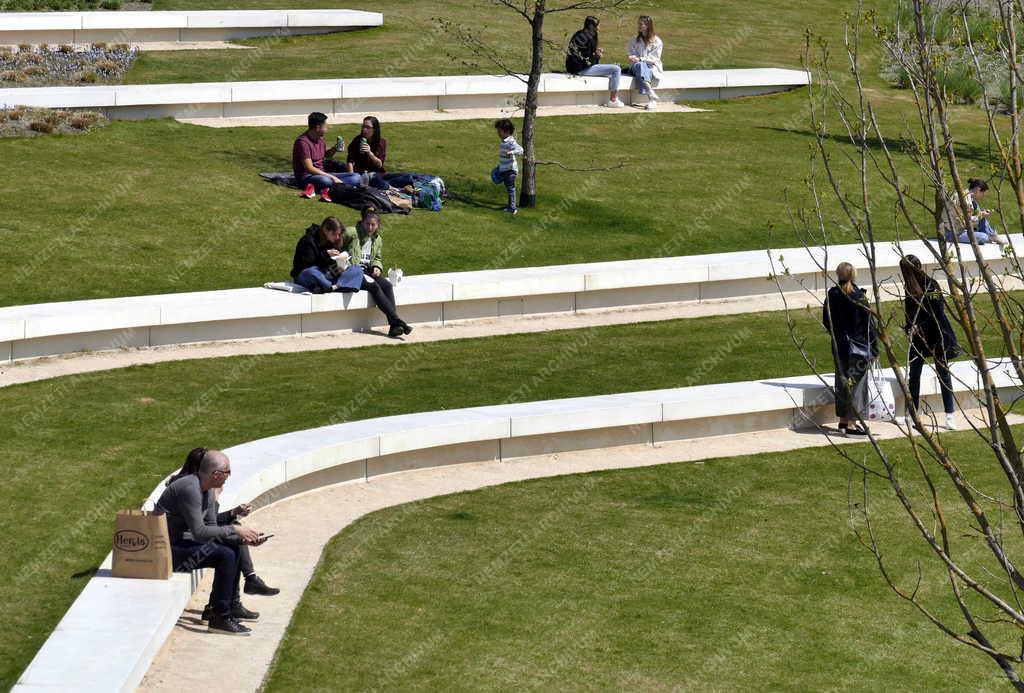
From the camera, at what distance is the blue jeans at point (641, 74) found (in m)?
27.6

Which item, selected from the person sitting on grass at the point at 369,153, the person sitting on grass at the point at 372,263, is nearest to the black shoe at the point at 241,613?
the person sitting on grass at the point at 372,263

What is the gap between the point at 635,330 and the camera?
1825 centimetres

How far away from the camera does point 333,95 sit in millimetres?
25391

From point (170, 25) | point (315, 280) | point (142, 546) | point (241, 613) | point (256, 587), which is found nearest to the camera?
point (142, 546)

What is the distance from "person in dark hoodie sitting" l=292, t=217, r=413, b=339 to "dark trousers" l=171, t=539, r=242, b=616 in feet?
24.1

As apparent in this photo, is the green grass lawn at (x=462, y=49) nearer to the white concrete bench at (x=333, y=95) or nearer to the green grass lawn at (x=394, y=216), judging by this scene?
the white concrete bench at (x=333, y=95)

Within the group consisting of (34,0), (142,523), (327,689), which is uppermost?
(34,0)

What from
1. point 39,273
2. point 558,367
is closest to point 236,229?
point 39,273

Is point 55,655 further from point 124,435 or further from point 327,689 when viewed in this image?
point 124,435

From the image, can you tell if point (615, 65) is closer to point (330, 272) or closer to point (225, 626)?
point (330, 272)

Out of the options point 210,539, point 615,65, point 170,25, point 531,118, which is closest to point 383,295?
point 531,118

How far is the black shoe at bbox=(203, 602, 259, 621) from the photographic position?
9969 mm

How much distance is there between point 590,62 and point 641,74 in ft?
3.23

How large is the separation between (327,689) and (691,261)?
38.1 ft
